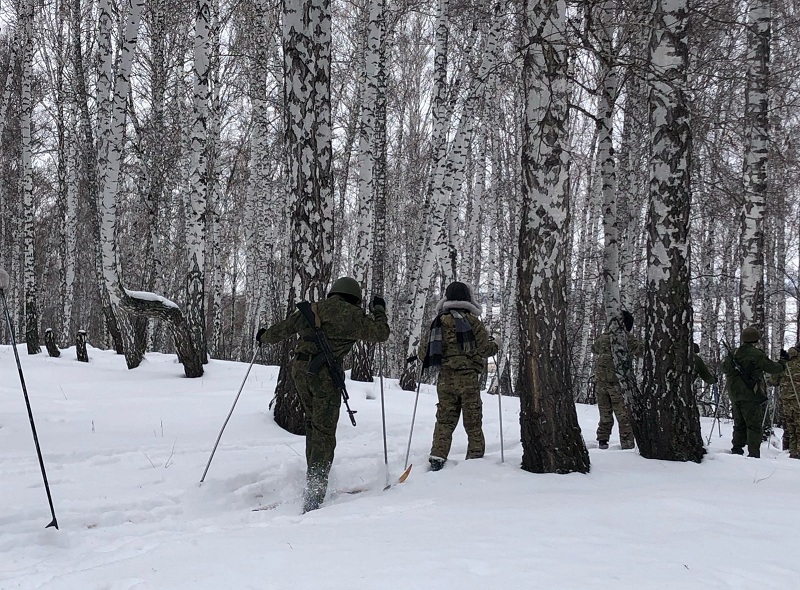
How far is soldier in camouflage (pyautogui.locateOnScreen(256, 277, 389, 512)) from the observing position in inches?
→ 197

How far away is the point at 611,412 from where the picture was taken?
289 inches

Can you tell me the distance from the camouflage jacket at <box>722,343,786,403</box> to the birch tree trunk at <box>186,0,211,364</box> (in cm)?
866

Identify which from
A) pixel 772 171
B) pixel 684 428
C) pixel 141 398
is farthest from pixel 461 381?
pixel 772 171

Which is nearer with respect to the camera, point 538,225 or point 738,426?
point 538,225

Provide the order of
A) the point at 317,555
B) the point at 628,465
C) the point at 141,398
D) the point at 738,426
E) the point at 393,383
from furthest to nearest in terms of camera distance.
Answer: the point at 393,383, the point at 738,426, the point at 141,398, the point at 628,465, the point at 317,555

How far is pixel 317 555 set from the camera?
117 inches

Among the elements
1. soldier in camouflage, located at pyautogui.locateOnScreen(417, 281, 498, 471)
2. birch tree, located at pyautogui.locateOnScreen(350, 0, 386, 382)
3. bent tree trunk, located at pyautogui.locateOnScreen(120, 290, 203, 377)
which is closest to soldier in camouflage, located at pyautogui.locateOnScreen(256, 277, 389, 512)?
soldier in camouflage, located at pyautogui.locateOnScreen(417, 281, 498, 471)

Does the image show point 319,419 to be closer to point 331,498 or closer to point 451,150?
point 331,498

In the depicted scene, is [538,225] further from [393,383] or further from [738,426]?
[393,383]

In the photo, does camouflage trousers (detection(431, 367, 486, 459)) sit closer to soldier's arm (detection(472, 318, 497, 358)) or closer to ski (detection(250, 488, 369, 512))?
soldier's arm (detection(472, 318, 497, 358))

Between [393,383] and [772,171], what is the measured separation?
1323 cm

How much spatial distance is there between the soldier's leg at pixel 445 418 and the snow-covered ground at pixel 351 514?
0.35 m

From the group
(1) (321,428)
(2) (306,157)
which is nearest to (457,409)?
(1) (321,428)

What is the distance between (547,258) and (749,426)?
17.6 ft
